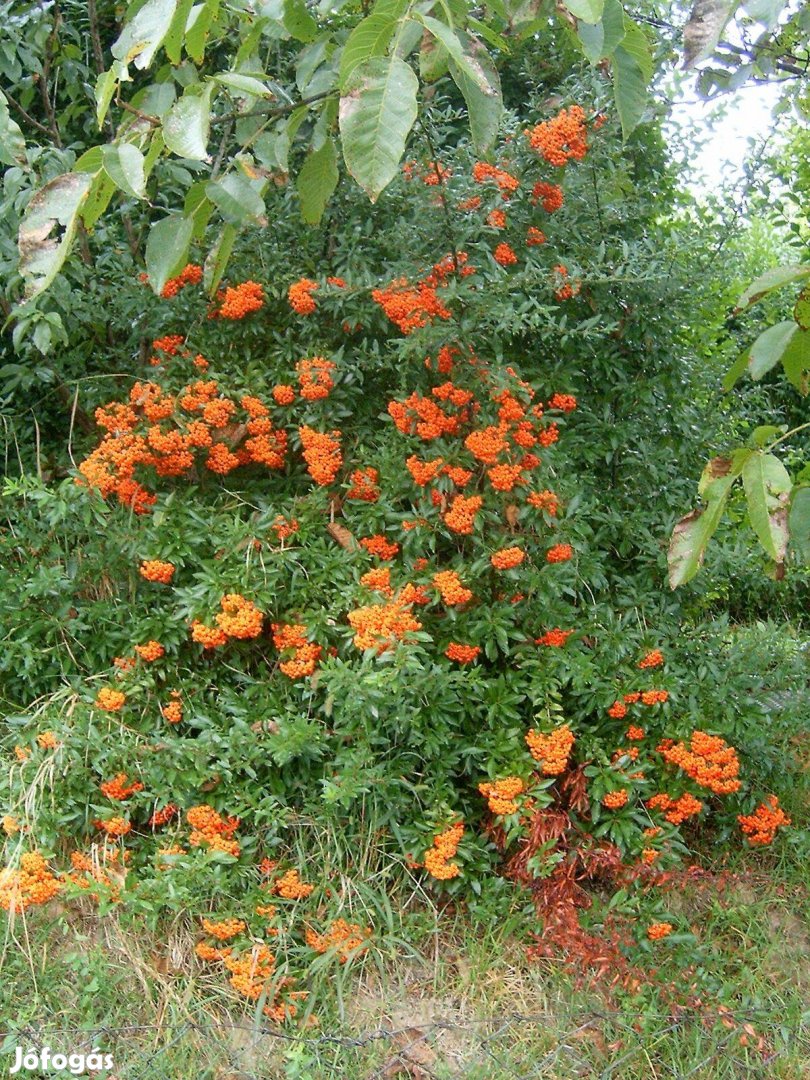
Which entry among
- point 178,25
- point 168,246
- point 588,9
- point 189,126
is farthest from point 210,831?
point 588,9

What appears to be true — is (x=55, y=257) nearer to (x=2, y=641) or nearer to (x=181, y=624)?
(x=181, y=624)

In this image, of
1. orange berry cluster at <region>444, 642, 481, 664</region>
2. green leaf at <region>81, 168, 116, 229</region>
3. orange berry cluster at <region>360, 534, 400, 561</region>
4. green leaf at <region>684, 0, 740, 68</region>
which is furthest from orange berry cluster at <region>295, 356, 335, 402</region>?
green leaf at <region>684, 0, 740, 68</region>

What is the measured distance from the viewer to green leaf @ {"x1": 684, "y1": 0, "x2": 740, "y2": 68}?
1.37m

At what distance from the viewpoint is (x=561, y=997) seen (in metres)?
2.85

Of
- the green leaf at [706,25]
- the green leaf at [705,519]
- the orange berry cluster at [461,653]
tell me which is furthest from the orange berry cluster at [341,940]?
the green leaf at [706,25]

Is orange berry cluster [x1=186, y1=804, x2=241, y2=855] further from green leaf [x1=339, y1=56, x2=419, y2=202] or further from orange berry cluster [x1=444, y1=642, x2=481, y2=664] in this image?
green leaf [x1=339, y1=56, x2=419, y2=202]

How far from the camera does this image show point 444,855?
117 inches

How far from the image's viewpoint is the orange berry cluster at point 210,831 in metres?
3.00

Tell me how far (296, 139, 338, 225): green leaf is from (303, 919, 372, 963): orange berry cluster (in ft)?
5.78

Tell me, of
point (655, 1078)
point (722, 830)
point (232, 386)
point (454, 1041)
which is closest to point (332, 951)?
point (454, 1041)

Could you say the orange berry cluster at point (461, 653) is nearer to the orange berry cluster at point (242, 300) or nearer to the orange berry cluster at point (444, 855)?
the orange berry cluster at point (444, 855)

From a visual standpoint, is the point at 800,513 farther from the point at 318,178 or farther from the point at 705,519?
the point at 318,178

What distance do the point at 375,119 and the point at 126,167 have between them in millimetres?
415

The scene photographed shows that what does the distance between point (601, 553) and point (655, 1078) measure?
1471mm
